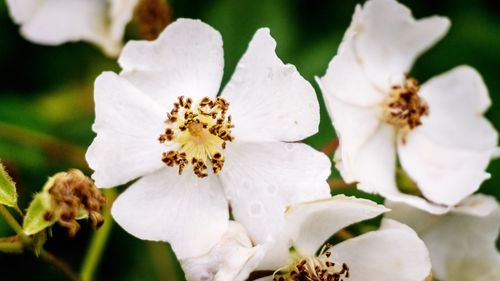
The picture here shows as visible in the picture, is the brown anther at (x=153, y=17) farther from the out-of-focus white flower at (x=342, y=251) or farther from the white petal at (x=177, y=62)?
the out-of-focus white flower at (x=342, y=251)

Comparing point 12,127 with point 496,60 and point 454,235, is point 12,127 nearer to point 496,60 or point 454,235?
point 454,235

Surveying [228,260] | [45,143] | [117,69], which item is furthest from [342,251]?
[117,69]

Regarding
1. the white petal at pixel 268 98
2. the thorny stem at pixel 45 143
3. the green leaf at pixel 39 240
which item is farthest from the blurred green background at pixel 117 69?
the green leaf at pixel 39 240

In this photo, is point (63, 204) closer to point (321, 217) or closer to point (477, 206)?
point (321, 217)

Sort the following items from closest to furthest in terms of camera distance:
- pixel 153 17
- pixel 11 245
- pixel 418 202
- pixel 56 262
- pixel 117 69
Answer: pixel 11 245 → pixel 56 262 → pixel 418 202 → pixel 153 17 → pixel 117 69

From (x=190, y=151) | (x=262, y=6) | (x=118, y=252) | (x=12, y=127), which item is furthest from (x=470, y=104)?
(x=12, y=127)

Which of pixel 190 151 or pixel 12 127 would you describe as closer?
pixel 190 151
